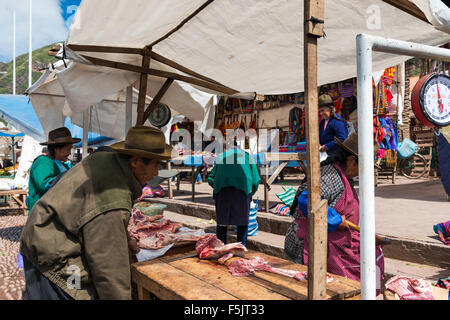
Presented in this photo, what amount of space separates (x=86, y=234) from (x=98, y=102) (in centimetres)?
333

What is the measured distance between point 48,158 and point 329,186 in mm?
3657

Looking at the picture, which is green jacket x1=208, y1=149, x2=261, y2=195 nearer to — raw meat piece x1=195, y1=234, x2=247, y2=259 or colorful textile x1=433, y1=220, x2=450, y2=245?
raw meat piece x1=195, y1=234, x2=247, y2=259

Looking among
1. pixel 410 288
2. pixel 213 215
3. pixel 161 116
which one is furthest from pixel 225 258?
pixel 161 116

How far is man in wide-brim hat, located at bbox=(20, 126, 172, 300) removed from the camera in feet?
6.30

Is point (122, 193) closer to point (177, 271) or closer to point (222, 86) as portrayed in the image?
point (177, 271)

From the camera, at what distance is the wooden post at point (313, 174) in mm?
1718

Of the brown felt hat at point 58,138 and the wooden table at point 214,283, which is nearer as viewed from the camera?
the wooden table at point 214,283

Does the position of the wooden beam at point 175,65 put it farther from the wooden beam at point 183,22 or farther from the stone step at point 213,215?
the stone step at point 213,215

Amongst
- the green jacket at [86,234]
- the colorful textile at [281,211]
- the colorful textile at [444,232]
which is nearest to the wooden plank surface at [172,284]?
the green jacket at [86,234]

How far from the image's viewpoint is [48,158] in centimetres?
446

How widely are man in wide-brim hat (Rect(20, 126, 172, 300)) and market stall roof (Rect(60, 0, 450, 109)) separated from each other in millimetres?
1549

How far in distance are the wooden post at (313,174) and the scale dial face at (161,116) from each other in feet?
17.7

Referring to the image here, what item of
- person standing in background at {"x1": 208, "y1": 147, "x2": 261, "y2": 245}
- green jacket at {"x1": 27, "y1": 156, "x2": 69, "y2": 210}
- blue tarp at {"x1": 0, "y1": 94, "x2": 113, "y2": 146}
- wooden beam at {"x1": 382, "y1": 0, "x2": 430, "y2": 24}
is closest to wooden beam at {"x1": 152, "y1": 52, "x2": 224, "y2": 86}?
person standing in background at {"x1": 208, "y1": 147, "x2": 261, "y2": 245}

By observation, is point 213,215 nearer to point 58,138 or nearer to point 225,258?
point 58,138
